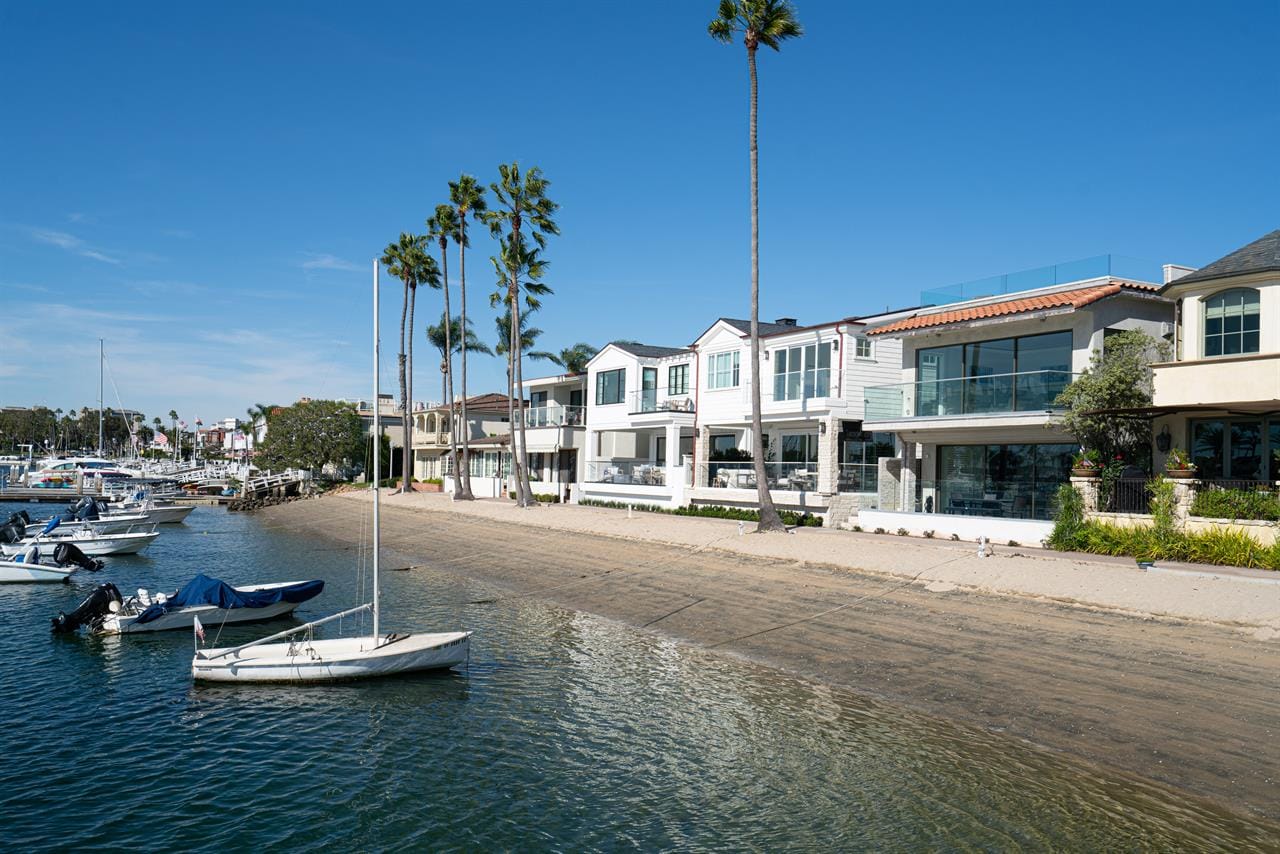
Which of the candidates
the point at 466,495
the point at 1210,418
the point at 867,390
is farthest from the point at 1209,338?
the point at 466,495

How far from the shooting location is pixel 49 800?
12109 millimetres

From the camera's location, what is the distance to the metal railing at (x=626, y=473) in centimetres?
4472

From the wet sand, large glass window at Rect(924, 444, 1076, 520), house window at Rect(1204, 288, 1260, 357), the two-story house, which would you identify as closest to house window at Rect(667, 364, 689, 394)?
large glass window at Rect(924, 444, 1076, 520)

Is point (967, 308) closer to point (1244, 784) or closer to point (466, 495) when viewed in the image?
point (1244, 784)

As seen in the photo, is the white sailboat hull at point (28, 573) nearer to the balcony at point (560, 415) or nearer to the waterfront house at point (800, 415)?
the waterfront house at point (800, 415)

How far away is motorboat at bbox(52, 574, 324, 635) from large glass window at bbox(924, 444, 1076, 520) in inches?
804

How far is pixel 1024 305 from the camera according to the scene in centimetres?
2853

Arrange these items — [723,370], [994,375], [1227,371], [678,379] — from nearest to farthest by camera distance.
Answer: [1227,371], [994,375], [723,370], [678,379]

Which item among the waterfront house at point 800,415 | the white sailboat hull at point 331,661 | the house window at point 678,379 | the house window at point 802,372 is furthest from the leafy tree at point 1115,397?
the house window at point 678,379

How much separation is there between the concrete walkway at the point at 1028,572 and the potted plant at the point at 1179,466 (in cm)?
285

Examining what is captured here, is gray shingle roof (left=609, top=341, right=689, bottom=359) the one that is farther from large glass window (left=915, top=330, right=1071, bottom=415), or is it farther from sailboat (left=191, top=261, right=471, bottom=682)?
sailboat (left=191, top=261, right=471, bottom=682)

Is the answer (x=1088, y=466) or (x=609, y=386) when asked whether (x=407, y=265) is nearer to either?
(x=609, y=386)

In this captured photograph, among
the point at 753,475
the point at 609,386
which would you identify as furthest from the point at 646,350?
the point at 753,475

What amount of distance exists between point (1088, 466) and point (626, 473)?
25630 millimetres
